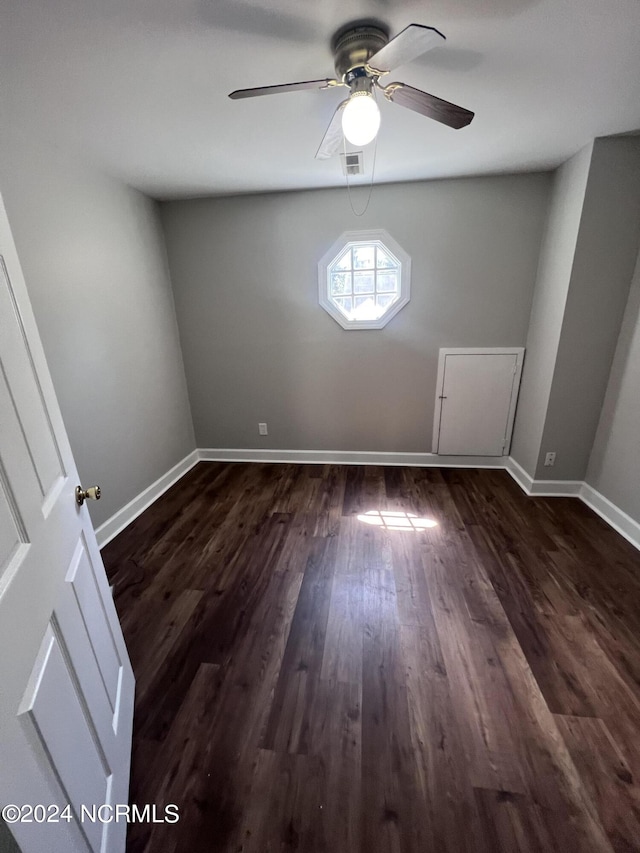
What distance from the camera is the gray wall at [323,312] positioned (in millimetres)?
2658

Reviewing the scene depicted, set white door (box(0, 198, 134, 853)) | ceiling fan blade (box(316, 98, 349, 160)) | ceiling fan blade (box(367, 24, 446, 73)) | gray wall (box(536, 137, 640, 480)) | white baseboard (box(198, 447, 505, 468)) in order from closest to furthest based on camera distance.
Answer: white door (box(0, 198, 134, 853))
ceiling fan blade (box(367, 24, 446, 73))
ceiling fan blade (box(316, 98, 349, 160))
gray wall (box(536, 137, 640, 480))
white baseboard (box(198, 447, 505, 468))

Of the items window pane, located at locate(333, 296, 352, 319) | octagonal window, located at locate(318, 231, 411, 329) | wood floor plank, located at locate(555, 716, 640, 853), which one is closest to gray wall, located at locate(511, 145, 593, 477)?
octagonal window, located at locate(318, 231, 411, 329)

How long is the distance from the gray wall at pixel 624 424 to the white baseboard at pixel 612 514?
35 millimetres

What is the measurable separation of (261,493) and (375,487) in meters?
0.98

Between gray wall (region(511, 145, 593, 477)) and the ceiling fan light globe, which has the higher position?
the ceiling fan light globe

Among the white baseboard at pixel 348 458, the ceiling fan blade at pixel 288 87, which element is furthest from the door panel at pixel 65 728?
the white baseboard at pixel 348 458

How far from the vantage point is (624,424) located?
2271 millimetres

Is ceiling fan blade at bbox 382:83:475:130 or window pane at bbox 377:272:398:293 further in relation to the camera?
window pane at bbox 377:272:398:293

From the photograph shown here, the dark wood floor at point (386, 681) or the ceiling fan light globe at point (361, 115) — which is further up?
the ceiling fan light globe at point (361, 115)

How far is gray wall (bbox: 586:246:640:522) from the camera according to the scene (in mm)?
2170

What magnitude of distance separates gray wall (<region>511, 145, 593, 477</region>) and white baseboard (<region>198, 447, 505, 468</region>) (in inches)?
15.6

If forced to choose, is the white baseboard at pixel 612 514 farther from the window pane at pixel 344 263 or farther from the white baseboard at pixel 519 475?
the window pane at pixel 344 263

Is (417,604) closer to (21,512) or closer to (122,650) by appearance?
(122,650)

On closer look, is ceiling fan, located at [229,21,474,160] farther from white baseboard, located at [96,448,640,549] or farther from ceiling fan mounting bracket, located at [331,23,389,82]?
white baseboard, located at [96,448,640,549]
